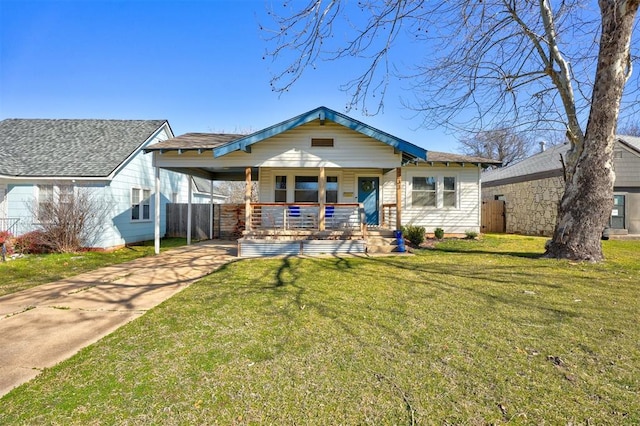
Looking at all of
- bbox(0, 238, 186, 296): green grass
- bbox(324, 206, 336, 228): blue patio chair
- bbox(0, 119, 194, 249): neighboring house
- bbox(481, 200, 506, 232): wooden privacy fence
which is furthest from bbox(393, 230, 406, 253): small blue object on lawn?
bbox(481, 200, 506, 232): wooden privacy fence

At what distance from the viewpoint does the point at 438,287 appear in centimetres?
579

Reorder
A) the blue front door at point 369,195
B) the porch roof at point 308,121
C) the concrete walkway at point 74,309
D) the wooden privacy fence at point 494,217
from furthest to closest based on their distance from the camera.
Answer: the wooden privacy fence at point 494,217 < the blue front door at point 369,195 < the porch roof at point 308,121 < the concrete walkway at point 74,309

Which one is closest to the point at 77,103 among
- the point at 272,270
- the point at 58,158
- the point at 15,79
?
the point at 15,79

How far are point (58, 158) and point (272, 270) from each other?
36.2ft

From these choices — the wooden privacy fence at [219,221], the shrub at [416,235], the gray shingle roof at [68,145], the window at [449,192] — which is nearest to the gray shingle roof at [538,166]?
the window at [449,192]

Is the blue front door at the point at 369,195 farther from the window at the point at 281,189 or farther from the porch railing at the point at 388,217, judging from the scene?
the window at the point at 281,189

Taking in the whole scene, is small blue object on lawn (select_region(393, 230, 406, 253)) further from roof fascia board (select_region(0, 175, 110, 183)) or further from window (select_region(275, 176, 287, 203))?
roof fascia board (select_region(0, 175, 110, 183))

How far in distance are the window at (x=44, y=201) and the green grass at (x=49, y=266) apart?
1.47m

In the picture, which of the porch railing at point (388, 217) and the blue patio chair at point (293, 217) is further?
the porch railing at point (388, 217)

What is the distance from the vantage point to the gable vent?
10.6 m

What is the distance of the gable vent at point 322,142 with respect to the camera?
34.8 ft

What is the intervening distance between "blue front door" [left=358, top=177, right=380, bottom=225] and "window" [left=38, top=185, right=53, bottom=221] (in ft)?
36.8

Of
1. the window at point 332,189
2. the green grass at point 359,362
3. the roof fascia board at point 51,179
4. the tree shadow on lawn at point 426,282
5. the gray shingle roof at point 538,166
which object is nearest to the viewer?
the green grass at point 359,362

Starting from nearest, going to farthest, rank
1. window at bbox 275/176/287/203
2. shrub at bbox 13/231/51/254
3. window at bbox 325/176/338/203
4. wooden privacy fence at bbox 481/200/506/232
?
shrub at bbox 13/231/51/254 → window at bbox 275/176/287/203 → window at bbox 325/176/338/203 → wooden privacy fence at bbox 481/200/506/232
